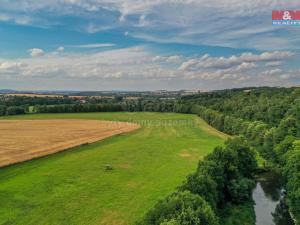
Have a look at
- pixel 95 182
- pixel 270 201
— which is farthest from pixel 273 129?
pixel 95 182

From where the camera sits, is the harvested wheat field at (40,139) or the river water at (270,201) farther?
the harvested wheat field at (40,139)

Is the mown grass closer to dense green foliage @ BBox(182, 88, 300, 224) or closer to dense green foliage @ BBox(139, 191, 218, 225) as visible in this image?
dense green foliage @ BBox(182, 88, 300, 224)

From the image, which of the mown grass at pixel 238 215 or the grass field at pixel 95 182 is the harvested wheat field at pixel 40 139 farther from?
the mown grass at pixel 238 215

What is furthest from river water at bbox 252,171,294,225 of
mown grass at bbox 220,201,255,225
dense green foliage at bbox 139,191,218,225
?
dense green foliage at bbox 139,191,218,225

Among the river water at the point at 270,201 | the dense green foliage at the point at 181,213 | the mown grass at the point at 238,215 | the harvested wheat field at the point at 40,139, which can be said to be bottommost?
the river water at the point at 270,201

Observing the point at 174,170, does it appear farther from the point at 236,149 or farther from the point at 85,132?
the point at 85,132

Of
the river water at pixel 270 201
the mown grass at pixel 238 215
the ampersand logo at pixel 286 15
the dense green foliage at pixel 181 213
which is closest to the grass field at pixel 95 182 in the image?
the mown grass at pixel 238 215

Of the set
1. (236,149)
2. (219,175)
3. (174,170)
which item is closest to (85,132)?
(174,170)

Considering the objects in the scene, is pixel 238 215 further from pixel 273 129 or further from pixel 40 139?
pixel 40 139
